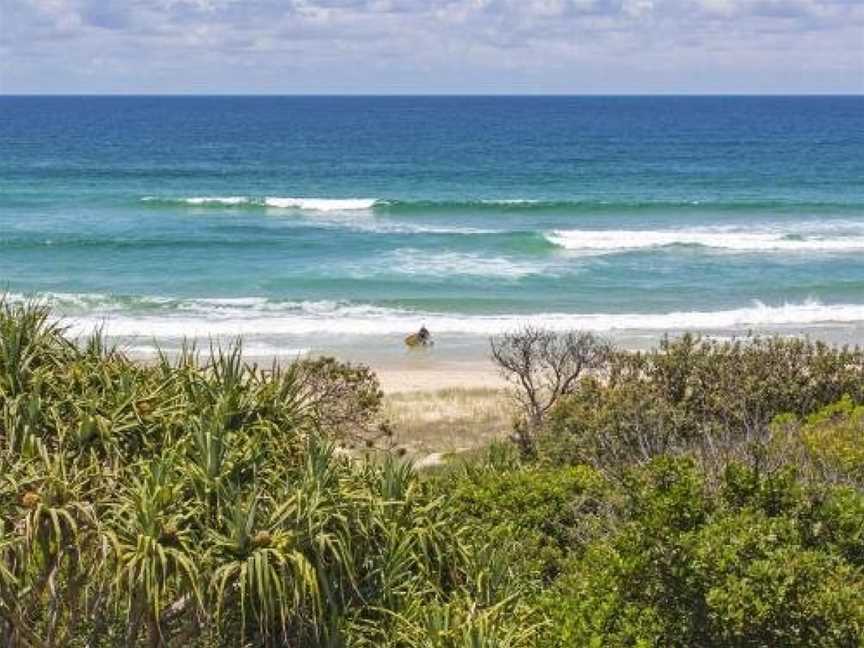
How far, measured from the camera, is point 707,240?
5222 centimetres

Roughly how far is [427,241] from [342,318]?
47.1ft

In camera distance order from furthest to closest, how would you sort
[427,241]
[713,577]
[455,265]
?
[427,241]
[455,265]
[713,577]

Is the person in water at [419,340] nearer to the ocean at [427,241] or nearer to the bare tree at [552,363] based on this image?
the ocean at [427,241]

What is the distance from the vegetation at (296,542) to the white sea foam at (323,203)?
5180cm

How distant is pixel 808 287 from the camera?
43.1 m

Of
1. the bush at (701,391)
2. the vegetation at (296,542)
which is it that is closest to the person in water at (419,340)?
the bush at (701,391)

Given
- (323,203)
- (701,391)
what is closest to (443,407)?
(701,391)

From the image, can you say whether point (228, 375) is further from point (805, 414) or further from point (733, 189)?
point (733, 189)

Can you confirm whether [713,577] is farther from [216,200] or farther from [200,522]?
[216,200]

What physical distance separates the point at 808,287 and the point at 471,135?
79.5 meters

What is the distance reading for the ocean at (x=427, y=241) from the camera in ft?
126

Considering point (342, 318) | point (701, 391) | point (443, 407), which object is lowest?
point (443, 407)

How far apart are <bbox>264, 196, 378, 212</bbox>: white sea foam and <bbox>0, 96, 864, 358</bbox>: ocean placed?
0.26m

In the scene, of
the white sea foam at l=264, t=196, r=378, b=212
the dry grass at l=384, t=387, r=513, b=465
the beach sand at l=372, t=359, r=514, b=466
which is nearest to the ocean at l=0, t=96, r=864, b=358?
the white sea foam at l=264, t=196, r=378, b=212
